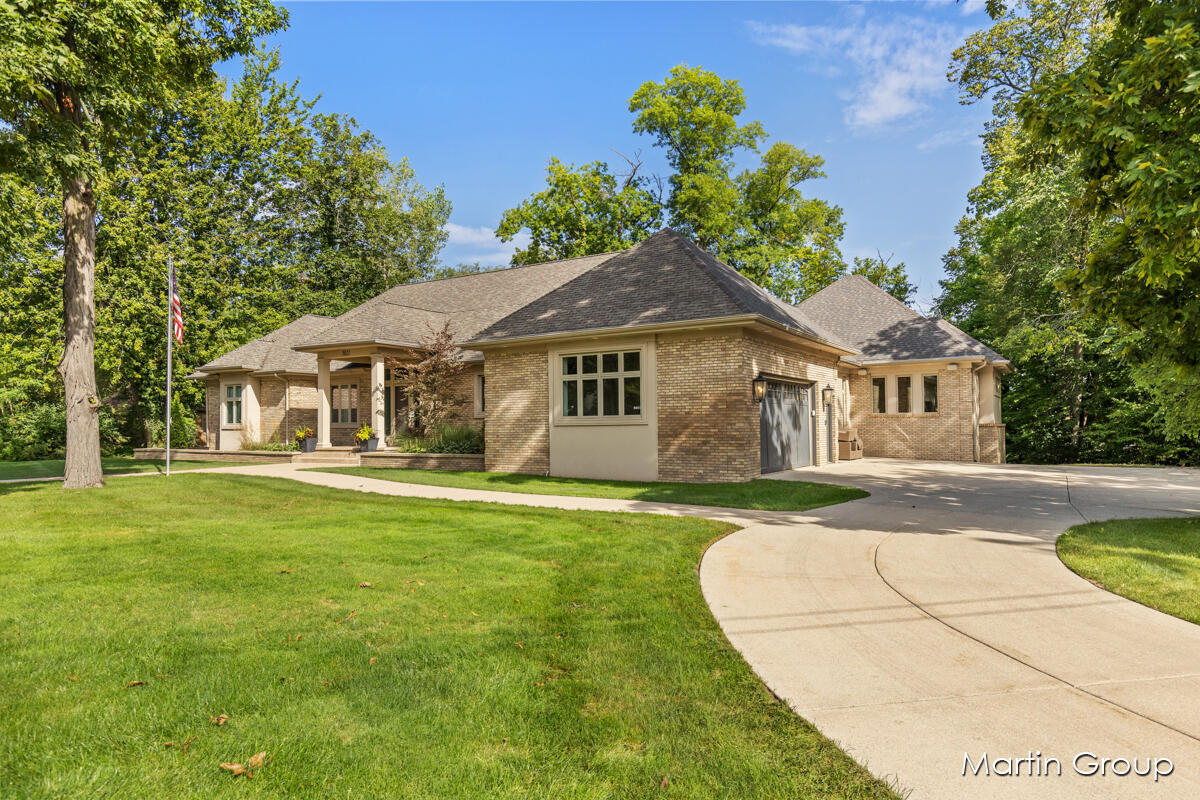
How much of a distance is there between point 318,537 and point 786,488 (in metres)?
8.32

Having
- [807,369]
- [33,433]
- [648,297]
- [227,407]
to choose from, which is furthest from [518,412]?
[33,433]

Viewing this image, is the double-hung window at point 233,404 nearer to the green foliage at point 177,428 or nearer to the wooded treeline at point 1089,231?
the green foliage at point 177,428

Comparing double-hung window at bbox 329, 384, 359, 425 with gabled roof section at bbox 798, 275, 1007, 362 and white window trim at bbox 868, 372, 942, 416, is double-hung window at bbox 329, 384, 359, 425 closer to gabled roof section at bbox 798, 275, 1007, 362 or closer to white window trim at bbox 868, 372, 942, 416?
gabled roof section at bbox 798, 275, 1007, 362

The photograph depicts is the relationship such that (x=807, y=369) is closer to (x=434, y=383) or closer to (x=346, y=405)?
(x=434, y=383)

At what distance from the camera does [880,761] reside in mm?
2650

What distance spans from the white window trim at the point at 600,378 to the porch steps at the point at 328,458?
801 cm

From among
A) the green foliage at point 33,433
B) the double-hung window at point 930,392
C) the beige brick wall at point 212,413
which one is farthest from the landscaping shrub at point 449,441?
the green foliage at point 33,433

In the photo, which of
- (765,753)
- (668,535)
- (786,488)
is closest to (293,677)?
(765,753)

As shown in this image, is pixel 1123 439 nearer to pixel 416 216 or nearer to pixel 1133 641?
pixel 1133 641

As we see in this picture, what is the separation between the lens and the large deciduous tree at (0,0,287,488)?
9625 millimetres

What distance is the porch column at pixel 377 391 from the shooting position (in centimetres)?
1981
